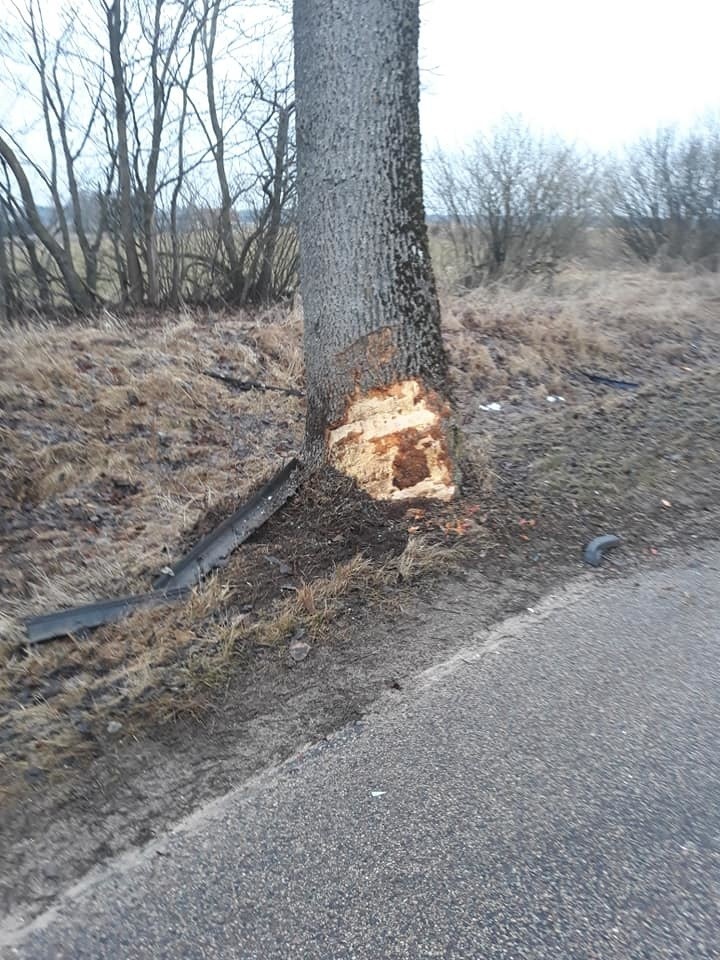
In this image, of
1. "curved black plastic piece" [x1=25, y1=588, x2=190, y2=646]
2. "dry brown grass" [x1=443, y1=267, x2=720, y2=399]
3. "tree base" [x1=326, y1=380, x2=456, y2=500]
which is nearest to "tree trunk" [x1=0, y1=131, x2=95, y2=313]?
"dry brown grass" [x1=443, y1=267, x2=720, y2=399]

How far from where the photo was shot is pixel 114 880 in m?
2.38

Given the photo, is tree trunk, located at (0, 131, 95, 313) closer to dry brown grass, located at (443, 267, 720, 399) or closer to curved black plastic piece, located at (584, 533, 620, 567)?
dry brown grass, located at (443, 267, 720, 399)

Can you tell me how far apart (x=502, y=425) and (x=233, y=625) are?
4.05 m

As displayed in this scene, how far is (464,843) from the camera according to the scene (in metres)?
2.47

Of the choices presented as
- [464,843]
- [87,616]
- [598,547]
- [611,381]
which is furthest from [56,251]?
[464,843]

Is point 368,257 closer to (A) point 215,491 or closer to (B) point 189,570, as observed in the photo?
(B) point 189,570

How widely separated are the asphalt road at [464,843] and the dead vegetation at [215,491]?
26.0 inches

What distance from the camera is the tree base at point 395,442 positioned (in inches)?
175

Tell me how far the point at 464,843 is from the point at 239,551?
2.17 metres

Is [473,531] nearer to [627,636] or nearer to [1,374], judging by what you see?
[627,636]

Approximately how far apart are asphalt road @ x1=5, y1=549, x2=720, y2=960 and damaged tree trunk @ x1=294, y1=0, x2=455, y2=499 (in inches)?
60.1

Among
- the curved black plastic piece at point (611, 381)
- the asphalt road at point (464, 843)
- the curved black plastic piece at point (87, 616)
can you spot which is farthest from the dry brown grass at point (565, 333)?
the asphalt road at point (464, 843)

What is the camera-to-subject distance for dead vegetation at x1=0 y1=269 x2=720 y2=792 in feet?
11.3

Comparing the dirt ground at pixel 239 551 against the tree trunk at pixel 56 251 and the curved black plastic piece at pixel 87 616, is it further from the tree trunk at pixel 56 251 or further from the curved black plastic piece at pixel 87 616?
the tree trunk at pixel 56 251
